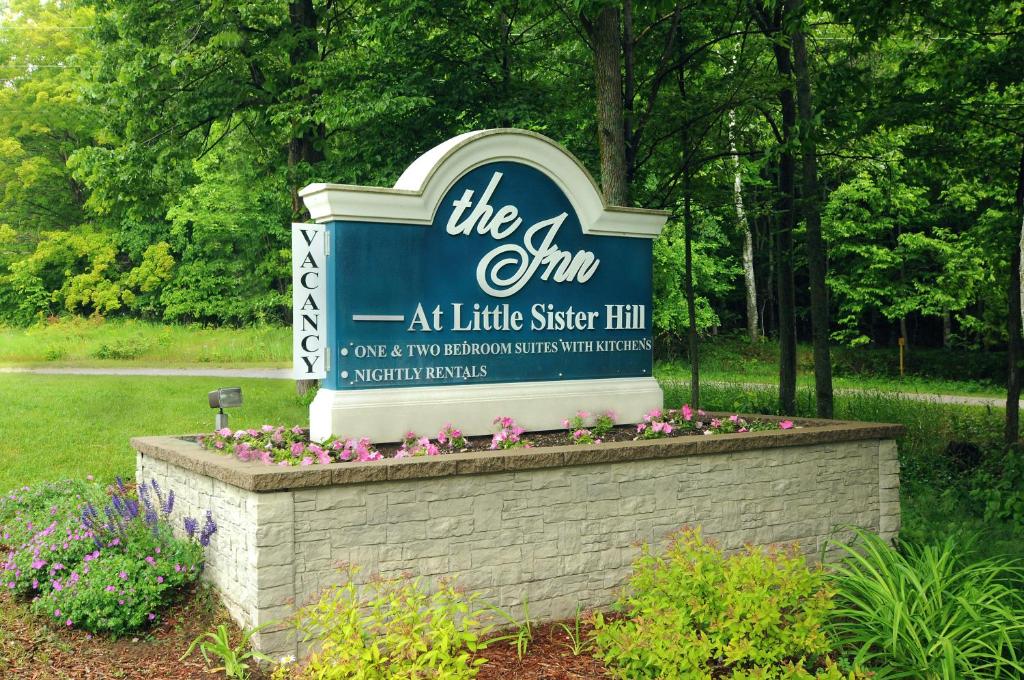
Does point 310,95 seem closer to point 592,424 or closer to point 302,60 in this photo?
point 302,60

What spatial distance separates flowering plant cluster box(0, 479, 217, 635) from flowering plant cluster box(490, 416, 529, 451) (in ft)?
6.34

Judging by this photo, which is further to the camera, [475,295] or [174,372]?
[174,372]

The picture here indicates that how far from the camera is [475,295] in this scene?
Answer: 22.3ft

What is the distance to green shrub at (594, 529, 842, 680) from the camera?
440 centimetres

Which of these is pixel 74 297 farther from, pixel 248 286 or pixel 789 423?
pixel 789 423

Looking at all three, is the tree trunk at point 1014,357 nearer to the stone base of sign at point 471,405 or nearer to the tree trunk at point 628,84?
the tree trunk at point 628,84

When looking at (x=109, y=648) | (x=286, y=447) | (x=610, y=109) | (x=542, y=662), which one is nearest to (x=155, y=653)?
(x=109, y=648)

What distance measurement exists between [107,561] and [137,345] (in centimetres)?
2017

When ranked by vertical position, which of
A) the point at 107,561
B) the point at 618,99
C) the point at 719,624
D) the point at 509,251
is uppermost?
the point at 618,99

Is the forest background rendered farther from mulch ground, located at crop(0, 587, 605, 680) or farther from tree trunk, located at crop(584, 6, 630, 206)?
mulch ground, located at crop(0, 587, 605, 680)

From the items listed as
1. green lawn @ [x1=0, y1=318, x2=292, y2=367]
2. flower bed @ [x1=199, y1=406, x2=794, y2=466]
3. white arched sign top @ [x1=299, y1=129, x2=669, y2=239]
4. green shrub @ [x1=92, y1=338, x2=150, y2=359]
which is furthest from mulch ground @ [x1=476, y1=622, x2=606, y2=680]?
green shrub @ [x1=92, y1=338, x2=150, y2=359]

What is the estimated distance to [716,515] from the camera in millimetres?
6590

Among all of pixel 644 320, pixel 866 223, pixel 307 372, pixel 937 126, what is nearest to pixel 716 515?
pixel 644 320

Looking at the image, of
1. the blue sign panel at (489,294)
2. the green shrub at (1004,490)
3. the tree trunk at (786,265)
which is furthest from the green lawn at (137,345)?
the green shrub at (1004,490)
